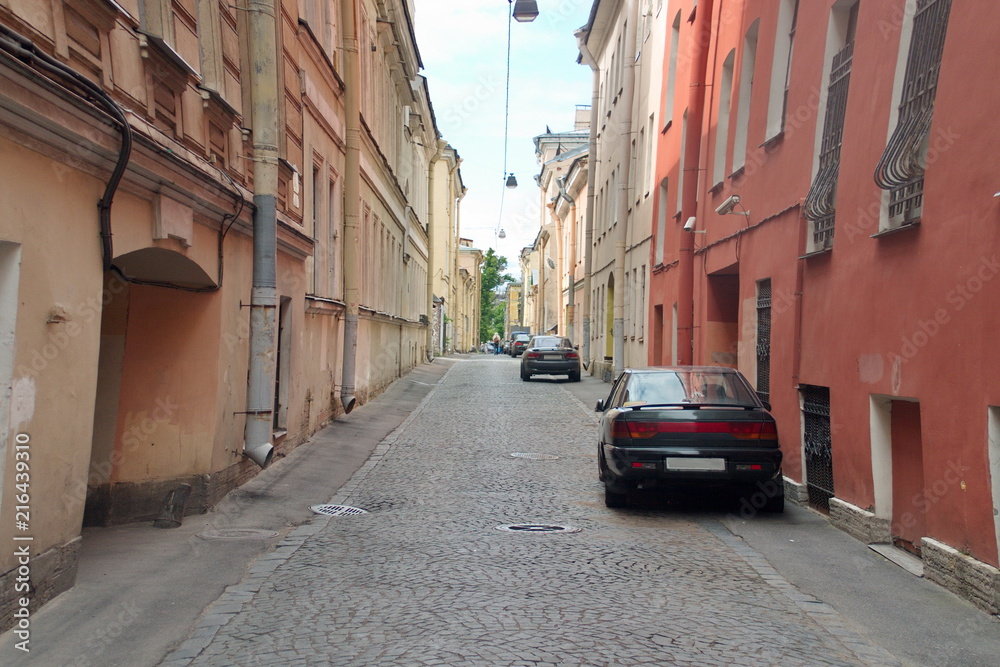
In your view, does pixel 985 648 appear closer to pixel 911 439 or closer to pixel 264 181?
pixel 911 439

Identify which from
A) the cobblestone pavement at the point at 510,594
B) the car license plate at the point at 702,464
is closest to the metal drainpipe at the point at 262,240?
the cobblestone pavement at the point at 510,594

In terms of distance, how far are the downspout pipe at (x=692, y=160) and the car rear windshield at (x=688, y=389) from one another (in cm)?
768

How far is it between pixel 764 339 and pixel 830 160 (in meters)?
2.85

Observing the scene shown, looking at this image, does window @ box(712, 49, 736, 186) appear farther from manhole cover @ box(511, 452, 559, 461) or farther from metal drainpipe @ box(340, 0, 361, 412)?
metal drainpipe @ box(340, 0, 361, 412)

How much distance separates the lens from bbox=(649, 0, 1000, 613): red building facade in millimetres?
6340

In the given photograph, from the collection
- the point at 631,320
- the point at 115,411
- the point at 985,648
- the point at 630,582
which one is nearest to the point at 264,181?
the point at 115,411

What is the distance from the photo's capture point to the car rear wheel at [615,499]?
382 inches

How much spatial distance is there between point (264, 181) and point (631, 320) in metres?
18.2

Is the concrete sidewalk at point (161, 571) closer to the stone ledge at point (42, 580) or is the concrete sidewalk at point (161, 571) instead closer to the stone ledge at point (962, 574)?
the stone ledge at point (42, 580)

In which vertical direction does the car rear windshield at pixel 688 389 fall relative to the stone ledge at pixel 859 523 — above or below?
above

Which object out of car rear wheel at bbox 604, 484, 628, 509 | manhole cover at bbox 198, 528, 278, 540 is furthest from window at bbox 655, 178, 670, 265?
manhole cover at bbox 198, 528, 278, 540

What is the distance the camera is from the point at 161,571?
690cm

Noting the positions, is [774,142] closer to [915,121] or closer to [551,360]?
[915,121]

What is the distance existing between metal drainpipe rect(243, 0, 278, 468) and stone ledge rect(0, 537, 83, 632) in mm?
3948
